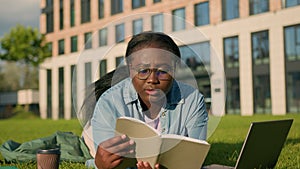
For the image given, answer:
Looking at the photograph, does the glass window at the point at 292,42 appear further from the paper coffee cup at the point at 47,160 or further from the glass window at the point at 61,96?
the paper coffee cup at the point at 47,160

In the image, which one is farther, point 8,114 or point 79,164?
point 8,114

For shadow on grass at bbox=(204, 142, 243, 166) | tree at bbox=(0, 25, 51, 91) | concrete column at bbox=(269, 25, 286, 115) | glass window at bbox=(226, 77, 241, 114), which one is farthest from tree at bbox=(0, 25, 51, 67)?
shadow on grass at bbox=(204, 142, 243, 166)

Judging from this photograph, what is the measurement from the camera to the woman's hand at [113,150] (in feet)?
7.54

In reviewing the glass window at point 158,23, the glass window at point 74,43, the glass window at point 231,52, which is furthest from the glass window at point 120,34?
the glass window at point 74,43

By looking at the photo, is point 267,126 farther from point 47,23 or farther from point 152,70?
point 47,23

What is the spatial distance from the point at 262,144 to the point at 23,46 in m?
27.6

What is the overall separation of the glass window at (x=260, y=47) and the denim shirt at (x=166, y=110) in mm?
20134

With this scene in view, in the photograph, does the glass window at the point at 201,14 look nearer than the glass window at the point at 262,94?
No

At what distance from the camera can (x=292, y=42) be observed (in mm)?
21219

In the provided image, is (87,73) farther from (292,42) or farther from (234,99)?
(234,99)

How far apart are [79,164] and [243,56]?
63.4 ft

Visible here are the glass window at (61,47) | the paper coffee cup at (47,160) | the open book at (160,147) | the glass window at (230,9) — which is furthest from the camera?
the glass window at (61,47)

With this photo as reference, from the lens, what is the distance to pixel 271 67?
21.9m

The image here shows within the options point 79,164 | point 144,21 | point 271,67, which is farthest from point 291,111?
point 144,21
